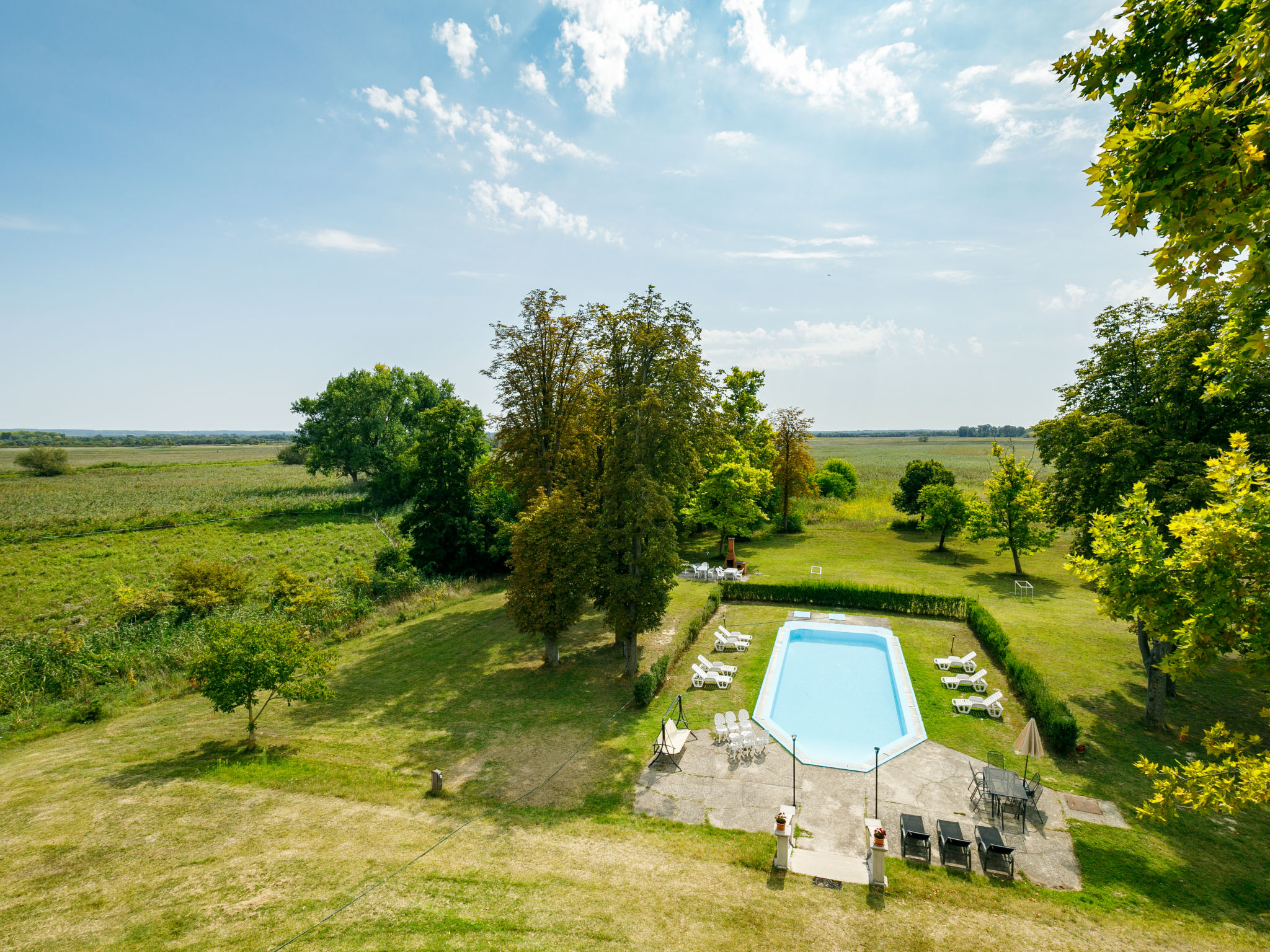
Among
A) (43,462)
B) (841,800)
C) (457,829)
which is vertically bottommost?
(457,829)

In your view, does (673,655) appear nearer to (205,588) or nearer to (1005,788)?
(1005,788)

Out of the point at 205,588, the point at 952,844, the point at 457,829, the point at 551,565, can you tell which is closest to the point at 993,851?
the point at 952,844

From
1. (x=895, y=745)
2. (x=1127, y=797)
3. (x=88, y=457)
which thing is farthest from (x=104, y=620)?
(x=88, y=457)

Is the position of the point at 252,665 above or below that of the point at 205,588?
above

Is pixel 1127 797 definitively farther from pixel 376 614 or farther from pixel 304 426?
pixel 304 426

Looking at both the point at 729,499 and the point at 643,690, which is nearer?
the point at 643,690

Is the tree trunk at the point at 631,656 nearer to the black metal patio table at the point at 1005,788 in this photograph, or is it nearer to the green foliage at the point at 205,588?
the black metal patio table at the point at 1005,788

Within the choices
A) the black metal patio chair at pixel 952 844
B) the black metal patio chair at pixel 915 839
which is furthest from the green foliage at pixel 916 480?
the black metal patio chair at pixel 915 839
